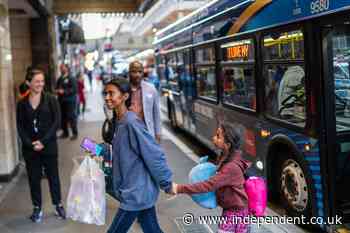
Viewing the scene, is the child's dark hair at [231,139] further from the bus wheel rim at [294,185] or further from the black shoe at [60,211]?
the black shoe at [60,211]

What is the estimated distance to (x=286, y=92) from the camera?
602cm

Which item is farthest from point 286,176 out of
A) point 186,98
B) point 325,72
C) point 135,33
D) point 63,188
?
point 135,33

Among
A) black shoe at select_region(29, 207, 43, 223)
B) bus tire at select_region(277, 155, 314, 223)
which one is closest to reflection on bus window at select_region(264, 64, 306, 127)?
bus tire at select_region(277, 155, 314, 223)

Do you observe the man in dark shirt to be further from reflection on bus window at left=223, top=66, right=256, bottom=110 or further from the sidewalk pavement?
reflection on bus window at left=223, top=66, right=256, bottom=110

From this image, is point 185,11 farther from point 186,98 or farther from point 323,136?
point 323,136

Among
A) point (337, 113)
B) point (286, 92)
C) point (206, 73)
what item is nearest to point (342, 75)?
point (337, 113)

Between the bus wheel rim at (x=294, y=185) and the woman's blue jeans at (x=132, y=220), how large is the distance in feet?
7.09

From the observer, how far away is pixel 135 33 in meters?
66.1

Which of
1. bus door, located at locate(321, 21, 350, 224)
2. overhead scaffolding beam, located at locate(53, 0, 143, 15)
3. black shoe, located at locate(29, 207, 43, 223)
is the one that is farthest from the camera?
overhead scaffolding beam, located at locate(53, 0, 143, 15)

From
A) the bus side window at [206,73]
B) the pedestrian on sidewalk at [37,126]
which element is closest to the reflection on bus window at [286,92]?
the pedestrian on sidewalk at [37,126]

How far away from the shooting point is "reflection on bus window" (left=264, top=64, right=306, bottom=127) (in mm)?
5629

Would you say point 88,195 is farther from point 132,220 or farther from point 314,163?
point 314,163

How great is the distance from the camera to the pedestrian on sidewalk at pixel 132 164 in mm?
3725

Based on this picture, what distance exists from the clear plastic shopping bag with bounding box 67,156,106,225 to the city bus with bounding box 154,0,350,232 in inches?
82.5
